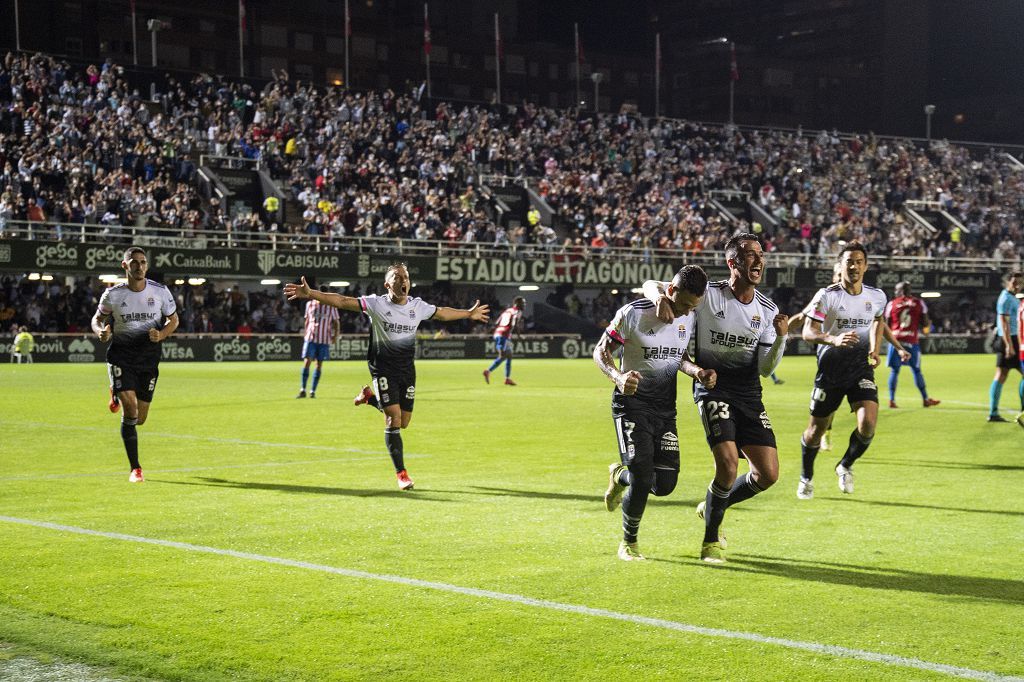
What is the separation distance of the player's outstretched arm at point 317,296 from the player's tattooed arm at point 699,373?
3.34 metres

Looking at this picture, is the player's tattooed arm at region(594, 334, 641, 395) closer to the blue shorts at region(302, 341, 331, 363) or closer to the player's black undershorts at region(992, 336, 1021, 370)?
the player's black undershorts at region(992, 336, 1021, 370)

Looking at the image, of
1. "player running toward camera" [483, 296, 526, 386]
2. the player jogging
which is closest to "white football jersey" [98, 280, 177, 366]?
the player jogging

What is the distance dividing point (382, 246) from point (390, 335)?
116 ft

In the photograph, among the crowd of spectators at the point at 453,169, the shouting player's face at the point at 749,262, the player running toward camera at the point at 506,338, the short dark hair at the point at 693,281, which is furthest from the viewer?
the crowd of spectators at the point at 453,169

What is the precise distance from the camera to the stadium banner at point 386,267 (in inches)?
1558

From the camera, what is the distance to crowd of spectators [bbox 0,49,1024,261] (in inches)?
1660

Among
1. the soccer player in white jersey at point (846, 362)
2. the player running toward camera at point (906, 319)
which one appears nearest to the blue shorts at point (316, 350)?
the player running toward camera at point (906, 319)

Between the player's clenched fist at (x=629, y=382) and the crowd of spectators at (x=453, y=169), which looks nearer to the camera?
the player's clenched fist at (x=629, y=382)

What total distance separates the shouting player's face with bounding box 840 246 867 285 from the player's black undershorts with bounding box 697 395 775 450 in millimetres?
3593

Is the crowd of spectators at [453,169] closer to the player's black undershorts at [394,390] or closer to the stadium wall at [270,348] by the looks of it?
the stadium wall at [270,348]

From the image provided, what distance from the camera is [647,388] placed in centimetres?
819

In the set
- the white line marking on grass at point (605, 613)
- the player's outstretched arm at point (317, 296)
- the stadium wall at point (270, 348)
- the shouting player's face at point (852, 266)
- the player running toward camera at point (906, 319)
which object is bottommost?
the stadium wall at point (270, 348)

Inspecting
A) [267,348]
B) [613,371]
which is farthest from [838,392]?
[267,348]

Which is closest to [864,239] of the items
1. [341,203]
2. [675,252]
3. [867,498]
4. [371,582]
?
[675,252]
